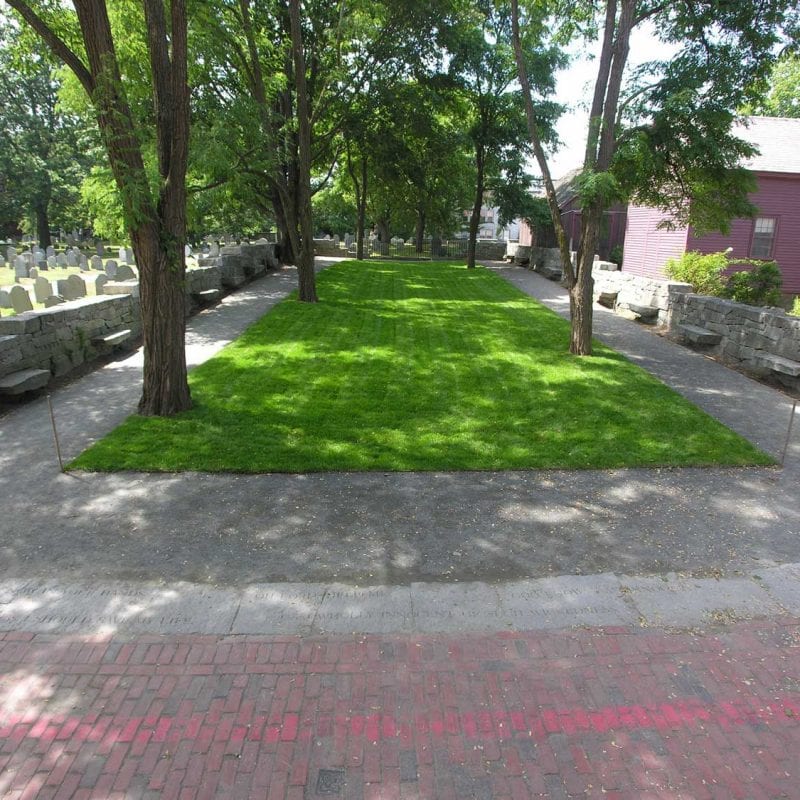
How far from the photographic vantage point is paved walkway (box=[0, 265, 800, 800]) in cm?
299

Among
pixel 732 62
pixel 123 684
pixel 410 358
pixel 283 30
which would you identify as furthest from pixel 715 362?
pixel 283 30

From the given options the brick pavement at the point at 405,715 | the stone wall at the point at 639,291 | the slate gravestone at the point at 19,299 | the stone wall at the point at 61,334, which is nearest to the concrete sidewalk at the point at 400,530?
the brick pavement at the point at 405,715

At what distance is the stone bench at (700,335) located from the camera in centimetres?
1182

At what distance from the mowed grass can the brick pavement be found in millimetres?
2839

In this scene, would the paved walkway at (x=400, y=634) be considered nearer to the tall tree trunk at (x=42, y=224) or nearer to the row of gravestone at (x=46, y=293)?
the row of gravestone at (x=46, y=293)

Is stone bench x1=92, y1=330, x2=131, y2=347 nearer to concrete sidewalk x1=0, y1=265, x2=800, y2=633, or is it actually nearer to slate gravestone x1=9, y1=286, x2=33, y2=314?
slate gravestone x1=9, y1=286, x2=33, y2=314

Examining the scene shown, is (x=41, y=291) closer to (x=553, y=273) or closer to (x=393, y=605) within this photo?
(x=393, y=605)

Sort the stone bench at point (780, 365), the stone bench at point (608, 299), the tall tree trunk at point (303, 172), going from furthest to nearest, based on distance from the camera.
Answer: the stone bench at point (608, 299) < the tall tree trunk at point (303, 172) < the stone bench at point (780, 365)

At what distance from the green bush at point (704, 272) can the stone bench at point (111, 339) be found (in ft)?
42.6

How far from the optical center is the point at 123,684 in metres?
3.49

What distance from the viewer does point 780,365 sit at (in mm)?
9531

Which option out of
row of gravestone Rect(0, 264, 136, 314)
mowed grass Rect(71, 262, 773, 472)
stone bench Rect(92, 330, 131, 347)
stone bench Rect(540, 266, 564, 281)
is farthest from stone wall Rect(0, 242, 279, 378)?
stone bench Rect(540, 266, 564, 281)

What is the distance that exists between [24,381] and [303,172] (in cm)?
952

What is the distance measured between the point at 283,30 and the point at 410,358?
50.2ft
